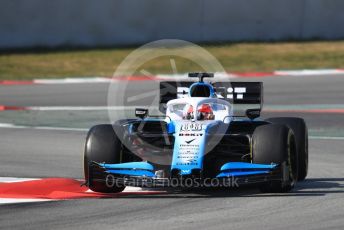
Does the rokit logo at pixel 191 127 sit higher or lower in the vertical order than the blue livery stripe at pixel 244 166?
higher

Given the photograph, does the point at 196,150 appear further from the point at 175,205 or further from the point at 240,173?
the point at 175,205

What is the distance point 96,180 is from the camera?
10.1 m

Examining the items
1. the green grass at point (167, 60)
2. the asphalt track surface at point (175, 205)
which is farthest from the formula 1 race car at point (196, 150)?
the green grass at point (167, 60)

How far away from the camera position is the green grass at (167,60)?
2561 centimetres

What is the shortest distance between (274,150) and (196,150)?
762 millimetres

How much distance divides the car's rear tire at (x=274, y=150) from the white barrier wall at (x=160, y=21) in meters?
16.8

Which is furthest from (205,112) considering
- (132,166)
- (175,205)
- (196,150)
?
(175,205)

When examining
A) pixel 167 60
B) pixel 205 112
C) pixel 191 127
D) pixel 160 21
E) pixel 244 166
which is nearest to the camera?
pixel 244 166

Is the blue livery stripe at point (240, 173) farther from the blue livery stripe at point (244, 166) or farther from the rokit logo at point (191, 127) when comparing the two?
the rokit logo at point (191, 127)

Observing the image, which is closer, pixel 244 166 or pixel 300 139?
pixel 244 166

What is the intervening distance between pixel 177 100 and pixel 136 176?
1395mm

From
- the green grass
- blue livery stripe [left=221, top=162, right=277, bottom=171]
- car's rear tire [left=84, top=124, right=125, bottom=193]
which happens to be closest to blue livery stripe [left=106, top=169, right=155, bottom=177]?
car's rear tire [left=84, top=124, right=125, bottom=193]

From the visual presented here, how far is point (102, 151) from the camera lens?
33.8ft

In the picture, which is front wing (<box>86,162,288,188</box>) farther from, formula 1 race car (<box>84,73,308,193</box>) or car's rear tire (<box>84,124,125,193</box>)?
car's rear tire (<box>84,124,125,193</box>)
